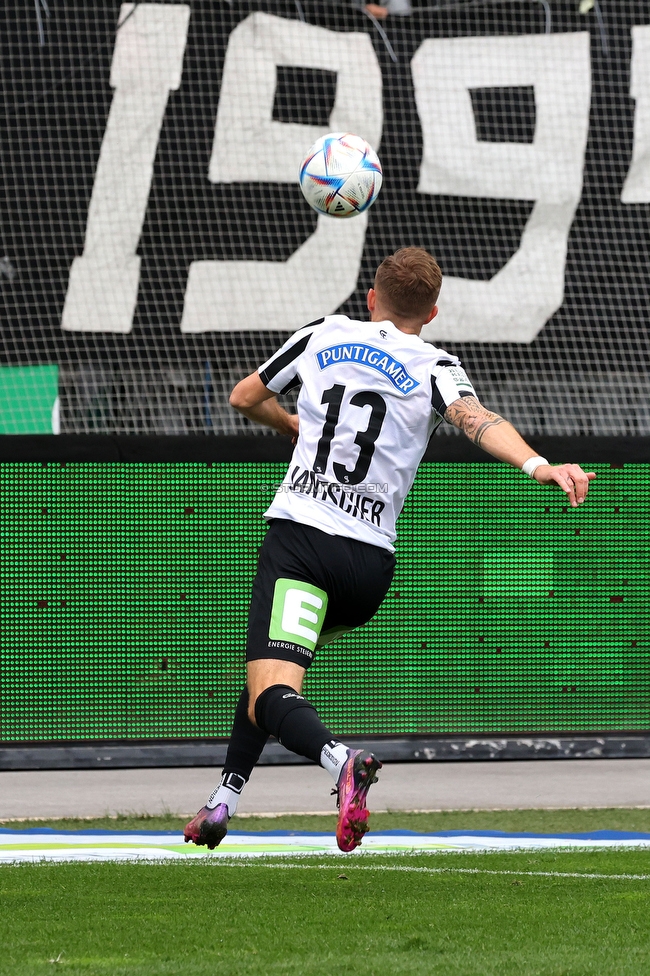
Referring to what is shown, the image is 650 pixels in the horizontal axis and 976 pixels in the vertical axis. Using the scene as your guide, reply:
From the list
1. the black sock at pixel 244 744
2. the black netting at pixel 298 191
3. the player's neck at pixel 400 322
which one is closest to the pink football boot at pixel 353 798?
the black sock at pixel 244 744

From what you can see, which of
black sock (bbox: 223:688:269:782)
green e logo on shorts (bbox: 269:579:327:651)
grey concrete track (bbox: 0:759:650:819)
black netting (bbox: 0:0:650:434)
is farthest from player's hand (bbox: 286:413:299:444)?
black netting (bbox: 0:0:650:434)

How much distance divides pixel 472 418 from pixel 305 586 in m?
0.77

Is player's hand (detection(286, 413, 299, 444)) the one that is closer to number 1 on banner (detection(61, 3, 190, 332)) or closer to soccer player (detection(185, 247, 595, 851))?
soccer player (detection(185, 247, 595, 851))

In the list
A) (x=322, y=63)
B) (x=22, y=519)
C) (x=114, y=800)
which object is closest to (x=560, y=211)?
(x=322, y=63)

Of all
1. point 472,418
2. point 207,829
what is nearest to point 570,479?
point 472,418

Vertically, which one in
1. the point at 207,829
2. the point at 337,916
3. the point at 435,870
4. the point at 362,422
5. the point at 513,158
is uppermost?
the point at 362,422

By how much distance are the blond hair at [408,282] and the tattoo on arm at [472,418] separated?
0.40 meters

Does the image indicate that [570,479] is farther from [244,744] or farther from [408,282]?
[244,744]

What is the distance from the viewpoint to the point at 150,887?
4840mm

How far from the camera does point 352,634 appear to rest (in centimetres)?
878

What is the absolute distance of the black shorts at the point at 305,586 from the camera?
4449 millimetres

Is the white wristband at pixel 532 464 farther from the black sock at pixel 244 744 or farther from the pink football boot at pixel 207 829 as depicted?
the pink football boot at pixel 207 829

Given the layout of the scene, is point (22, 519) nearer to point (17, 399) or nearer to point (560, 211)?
point (17, 399)

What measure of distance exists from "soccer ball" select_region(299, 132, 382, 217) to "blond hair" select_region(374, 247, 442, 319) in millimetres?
1465
